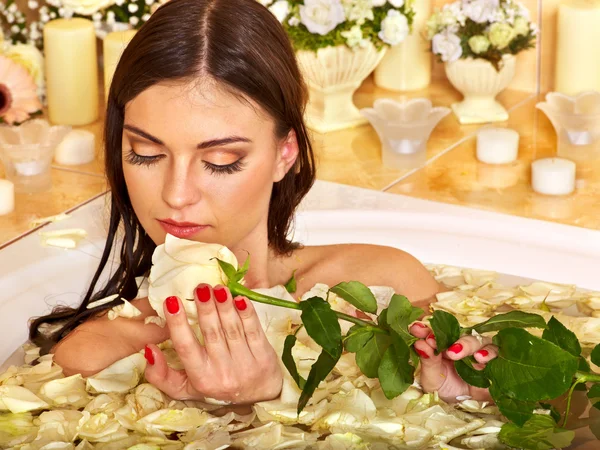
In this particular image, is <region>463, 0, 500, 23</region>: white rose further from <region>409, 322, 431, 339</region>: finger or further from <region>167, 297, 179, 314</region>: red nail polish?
<region>167, 297, 179, 314</region>: red nail polish

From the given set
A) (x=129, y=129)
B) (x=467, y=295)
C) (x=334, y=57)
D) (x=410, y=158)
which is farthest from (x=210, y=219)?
(x=334, y=57)

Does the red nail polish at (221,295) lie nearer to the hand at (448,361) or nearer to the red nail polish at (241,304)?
the red nail polish at (241,304)

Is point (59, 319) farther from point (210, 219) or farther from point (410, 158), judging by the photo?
point (410, 158)

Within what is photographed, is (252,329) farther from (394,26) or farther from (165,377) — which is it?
(394,26)

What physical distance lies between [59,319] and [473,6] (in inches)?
56.9

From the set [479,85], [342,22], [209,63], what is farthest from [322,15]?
[209,63]

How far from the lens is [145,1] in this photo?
117 inches

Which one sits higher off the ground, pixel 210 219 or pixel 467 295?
pixel 210 219

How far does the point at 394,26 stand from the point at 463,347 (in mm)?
1528

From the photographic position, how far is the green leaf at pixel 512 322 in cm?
132

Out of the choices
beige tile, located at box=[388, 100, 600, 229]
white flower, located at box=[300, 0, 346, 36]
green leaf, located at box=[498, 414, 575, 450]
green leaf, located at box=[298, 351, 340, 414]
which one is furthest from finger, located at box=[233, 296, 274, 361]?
white flower, located at box=[300, 0, 346, 36]

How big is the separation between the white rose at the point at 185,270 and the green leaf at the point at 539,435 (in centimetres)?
43

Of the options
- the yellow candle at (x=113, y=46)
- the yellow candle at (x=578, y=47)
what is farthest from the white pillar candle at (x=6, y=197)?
the yellow candle at (x=578, y=47)

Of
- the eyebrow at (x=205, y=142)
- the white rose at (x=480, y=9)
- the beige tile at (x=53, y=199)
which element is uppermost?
the white rose at (x=480, y=9)
